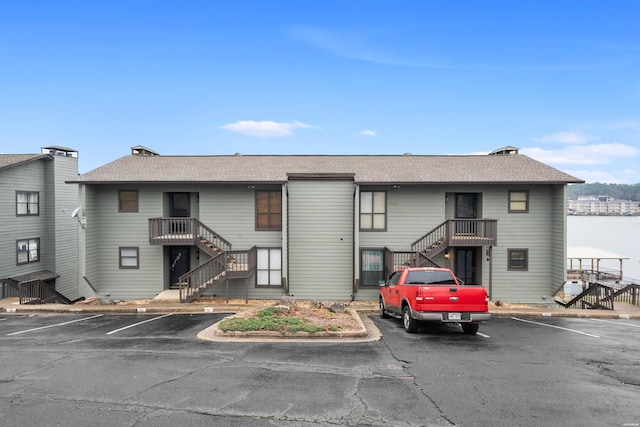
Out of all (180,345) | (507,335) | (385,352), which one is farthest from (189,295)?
(507,335)

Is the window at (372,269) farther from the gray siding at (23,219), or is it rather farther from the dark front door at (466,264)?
the gray siding at (23,219)

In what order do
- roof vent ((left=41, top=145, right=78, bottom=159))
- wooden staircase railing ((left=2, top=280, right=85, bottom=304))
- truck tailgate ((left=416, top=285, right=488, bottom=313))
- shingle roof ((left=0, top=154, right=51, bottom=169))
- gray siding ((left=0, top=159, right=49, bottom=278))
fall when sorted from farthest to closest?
roof vent ((left=41, top=145, right=78, bottom=159))
shingle roof ((left=0, top=154, right=51, bottom=169))
gray siding ((left=0, top=159, right=49, bottom=278))
wooden staircase railing ((left=2, top=280, right=85, bottom=304))
truck tailgate ((left=416, top=285, right=488, bottom=313))

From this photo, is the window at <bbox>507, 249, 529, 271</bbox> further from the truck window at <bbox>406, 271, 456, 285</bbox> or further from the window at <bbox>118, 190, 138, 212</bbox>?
the window at <bbox>118, 190, 138, 212</bbox>

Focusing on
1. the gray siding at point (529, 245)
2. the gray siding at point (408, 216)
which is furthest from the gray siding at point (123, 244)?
the gray siding at point (529, 245)

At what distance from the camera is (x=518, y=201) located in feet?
63.5

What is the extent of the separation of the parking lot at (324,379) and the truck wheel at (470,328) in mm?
180

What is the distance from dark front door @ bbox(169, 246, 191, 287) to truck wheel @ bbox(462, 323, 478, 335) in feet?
45.1

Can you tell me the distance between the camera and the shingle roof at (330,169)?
18797mm

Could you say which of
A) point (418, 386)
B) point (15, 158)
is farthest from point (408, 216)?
point (15, 158)

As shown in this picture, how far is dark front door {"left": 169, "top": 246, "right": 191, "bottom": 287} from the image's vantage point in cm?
1991

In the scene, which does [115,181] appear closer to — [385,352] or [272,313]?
[272,313]

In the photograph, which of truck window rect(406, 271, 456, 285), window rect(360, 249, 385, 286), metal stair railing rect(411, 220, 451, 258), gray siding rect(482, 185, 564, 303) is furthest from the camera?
gray siding rect(482, 185, 564, 303)

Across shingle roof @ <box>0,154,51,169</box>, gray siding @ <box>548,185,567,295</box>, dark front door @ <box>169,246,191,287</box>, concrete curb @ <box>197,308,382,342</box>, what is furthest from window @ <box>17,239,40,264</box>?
gray siding @ <box>548,185,567,295</box>

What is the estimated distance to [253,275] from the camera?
1911cm
